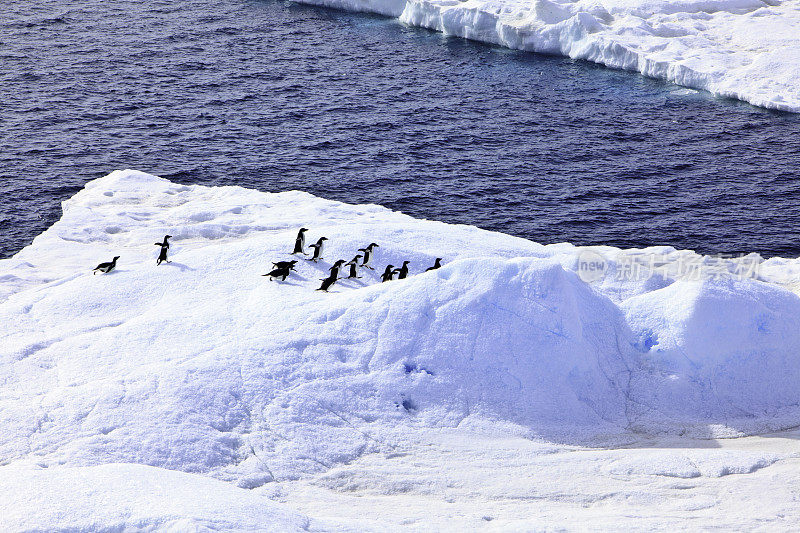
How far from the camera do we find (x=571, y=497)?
53.0 feet

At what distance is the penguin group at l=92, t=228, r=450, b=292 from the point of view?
2266 centimetres

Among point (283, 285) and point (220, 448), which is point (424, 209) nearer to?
point (283, 285)

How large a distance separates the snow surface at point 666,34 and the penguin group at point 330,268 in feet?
93.5

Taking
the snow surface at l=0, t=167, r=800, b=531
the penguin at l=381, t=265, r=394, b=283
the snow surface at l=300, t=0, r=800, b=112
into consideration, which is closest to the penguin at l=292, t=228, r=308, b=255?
the snow surface at l=0, t=167, r=800, b=531

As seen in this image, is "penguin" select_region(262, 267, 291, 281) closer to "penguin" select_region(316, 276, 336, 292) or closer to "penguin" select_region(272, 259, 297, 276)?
"penguin" select_region(272, 259, 297, 276)

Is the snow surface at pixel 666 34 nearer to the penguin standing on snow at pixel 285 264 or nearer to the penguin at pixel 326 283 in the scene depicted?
the penguin at pixel 326 283

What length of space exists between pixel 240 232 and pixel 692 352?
50.5 ft

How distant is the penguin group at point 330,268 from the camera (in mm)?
22656

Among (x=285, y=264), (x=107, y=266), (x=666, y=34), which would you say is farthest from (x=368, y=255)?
(x=666, y=34)

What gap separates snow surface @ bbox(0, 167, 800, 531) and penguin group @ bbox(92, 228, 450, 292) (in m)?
0.36

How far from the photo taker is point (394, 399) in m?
18.3

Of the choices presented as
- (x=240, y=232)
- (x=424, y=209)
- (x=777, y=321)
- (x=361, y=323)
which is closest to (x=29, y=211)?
(x=240, y=232)

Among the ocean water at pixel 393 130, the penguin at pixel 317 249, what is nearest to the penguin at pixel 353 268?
the penguin at pixel 317 249

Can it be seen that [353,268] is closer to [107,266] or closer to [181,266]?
[181,266]
